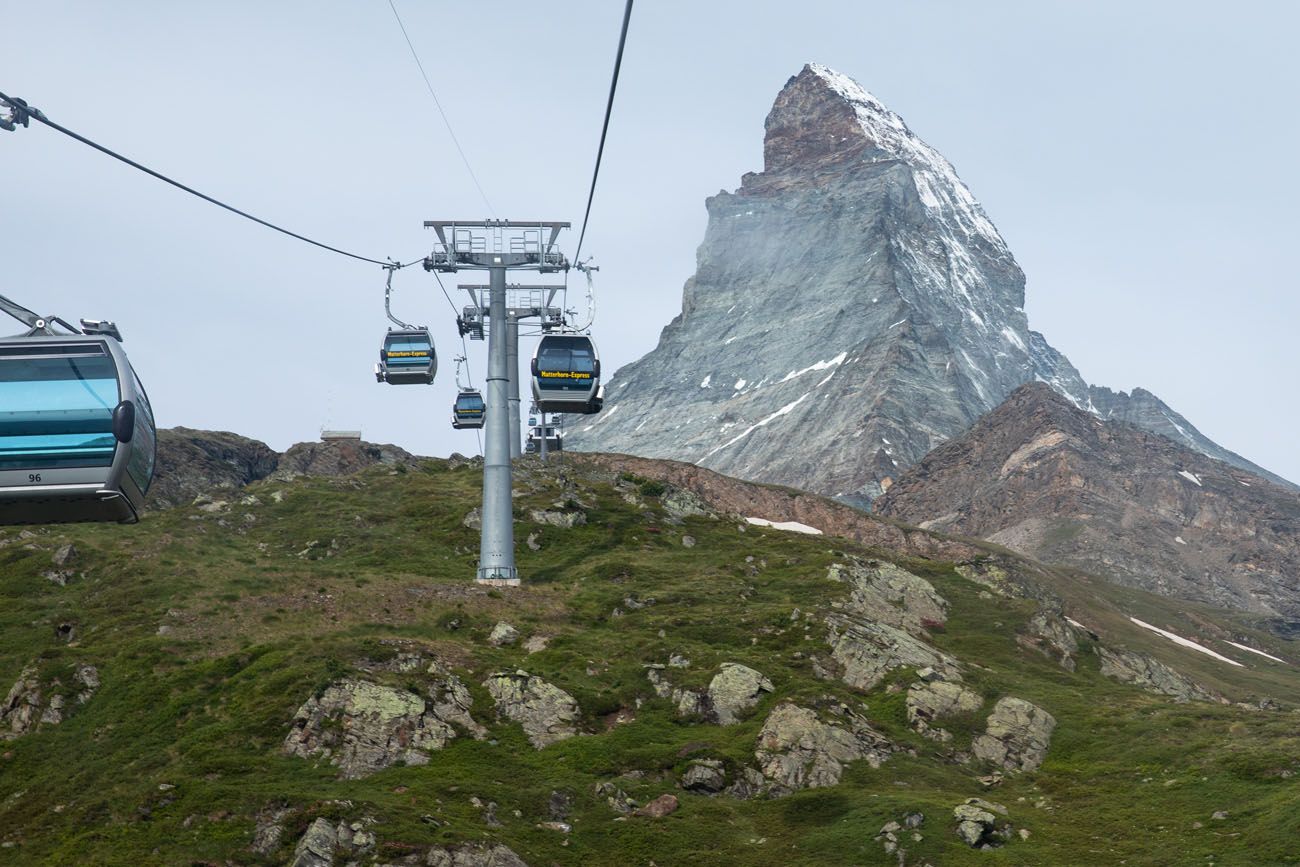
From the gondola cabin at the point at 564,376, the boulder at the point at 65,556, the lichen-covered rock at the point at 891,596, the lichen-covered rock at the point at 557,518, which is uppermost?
the gondola cabin at the point at 564,376

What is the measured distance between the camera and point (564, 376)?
61094mm

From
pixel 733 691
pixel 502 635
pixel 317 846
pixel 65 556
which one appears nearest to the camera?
pixel 317 846

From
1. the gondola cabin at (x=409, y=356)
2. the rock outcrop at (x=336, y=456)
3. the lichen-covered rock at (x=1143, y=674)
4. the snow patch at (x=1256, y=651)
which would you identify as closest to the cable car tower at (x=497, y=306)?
the gondola cabin at (x=409, y=356)

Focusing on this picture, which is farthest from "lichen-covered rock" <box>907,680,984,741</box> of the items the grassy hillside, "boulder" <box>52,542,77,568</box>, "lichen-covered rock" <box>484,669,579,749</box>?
"boulder" <box>52,542,77,568</box>

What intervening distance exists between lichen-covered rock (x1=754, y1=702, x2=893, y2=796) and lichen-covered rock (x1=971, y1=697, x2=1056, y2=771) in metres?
5.52

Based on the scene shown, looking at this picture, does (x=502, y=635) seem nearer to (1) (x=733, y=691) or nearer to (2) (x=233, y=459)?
(1) (x=733, y=691)

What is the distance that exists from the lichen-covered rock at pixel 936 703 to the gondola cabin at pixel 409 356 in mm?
29215

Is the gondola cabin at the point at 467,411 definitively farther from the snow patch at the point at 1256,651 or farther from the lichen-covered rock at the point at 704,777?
the snow patch at the point at 1256,651

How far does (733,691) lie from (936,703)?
10.2m

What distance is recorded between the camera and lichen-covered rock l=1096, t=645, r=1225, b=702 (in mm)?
→ 82750

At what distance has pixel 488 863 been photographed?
4872cm

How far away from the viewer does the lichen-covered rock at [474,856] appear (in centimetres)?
4816

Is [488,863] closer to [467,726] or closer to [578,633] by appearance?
[467,726]

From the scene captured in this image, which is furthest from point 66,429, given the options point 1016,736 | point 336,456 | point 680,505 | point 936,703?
point 336,456
